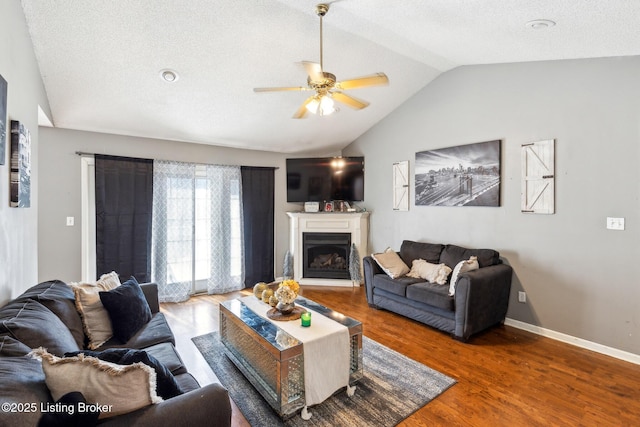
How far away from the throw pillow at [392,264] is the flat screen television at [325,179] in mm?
1613

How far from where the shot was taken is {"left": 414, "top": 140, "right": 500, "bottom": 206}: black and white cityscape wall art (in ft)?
12.3

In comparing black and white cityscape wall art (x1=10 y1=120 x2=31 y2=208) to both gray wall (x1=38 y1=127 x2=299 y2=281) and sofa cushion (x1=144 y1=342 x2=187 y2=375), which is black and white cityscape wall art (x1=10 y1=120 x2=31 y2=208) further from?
gray wall (x1=38 y1=127 x2=299 y2=281)

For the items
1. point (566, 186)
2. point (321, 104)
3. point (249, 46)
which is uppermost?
point (249, 46)

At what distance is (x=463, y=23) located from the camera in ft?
8.36

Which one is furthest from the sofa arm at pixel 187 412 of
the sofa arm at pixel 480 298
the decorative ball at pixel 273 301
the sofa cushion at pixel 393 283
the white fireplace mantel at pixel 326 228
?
the white fireplace mantel at pixel 326 228

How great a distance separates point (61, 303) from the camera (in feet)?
6.49

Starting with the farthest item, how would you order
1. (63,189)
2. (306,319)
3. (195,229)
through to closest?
1. (195,229)
2. (63,189)
3. (306,319)

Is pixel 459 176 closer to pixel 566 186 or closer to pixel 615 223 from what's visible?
pixel 566 186

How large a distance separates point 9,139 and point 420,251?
417 cm

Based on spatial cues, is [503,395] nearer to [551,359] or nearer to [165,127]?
[551,359]

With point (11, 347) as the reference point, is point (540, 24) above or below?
above

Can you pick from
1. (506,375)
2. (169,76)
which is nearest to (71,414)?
(506,375)

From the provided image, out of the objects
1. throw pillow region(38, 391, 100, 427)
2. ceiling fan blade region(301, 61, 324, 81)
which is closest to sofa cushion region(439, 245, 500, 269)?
ceiling fan blade region(301, 61, 324, 81)

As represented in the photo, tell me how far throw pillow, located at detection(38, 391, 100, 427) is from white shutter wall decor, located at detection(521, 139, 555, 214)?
396 centimetres
